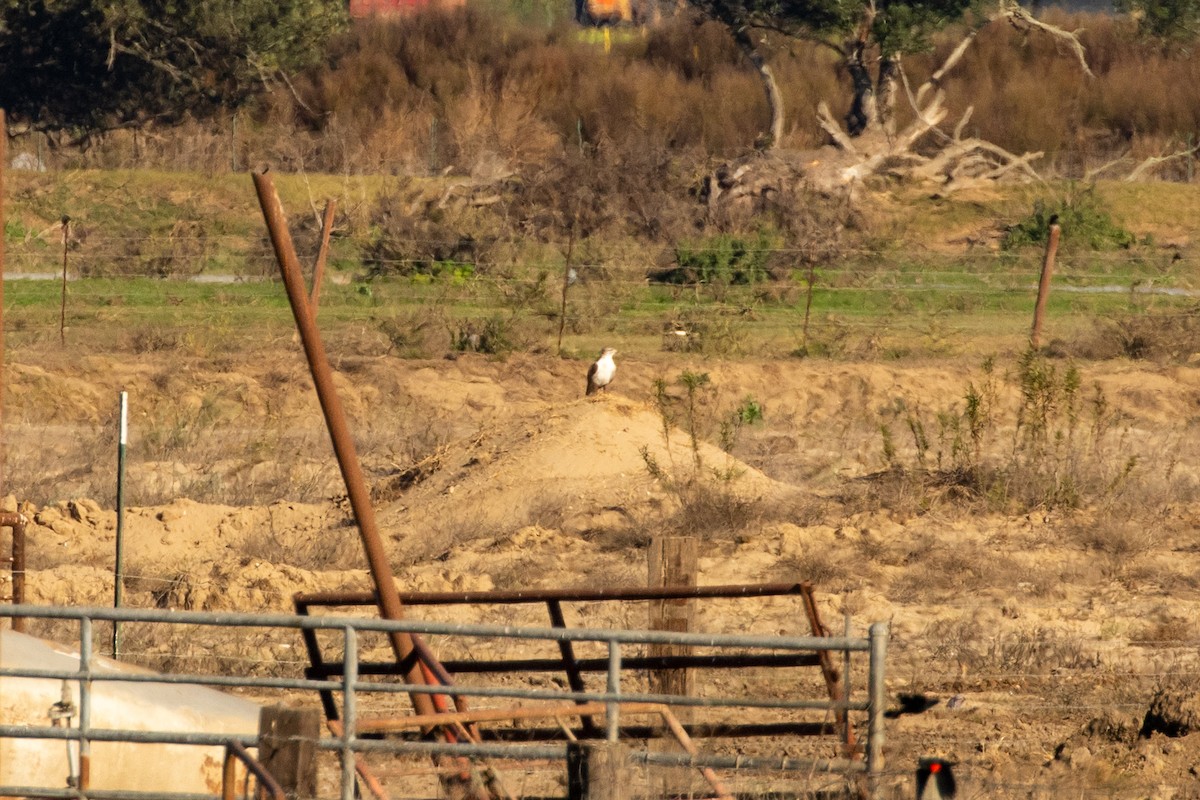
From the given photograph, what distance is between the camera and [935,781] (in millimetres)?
4844

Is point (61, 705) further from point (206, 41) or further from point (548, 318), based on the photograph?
point (206, 41)

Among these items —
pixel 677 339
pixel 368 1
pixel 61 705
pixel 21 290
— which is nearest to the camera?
pixel 61 705

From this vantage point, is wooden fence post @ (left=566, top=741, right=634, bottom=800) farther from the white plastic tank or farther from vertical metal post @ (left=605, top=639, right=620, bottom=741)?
the white plastic tank

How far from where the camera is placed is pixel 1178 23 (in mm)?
41469

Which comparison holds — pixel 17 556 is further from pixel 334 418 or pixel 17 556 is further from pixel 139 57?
pixel 139 57

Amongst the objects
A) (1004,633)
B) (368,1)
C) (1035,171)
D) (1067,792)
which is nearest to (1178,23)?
(1035,171)

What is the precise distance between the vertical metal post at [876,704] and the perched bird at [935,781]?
0.85 m

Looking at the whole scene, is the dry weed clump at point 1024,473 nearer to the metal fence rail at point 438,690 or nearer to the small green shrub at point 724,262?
the metal fence rail at point 438,690

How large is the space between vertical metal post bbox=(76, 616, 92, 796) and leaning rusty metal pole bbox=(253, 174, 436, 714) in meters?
1.17

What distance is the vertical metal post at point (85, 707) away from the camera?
244 inches

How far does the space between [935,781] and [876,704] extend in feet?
3.36

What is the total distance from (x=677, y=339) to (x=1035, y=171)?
14836 mm

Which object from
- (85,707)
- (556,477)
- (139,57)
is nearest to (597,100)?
(139,57)

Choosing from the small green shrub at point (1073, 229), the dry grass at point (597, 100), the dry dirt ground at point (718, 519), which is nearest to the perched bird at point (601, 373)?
the dry dirt ground at point (718, 519)
